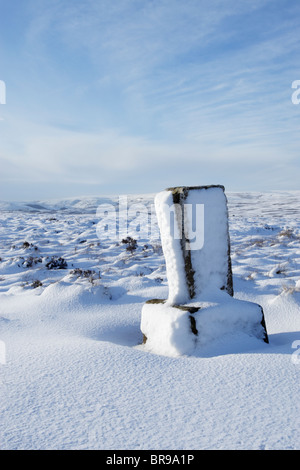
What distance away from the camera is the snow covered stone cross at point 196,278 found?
2.33 metres

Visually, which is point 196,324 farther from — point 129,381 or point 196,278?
point 129,381

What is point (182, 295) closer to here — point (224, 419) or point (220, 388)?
point (220, 388)

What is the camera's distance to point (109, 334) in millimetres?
2770

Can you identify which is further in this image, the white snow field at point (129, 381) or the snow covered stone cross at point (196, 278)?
the snow covered stone cross at point (196, 278)

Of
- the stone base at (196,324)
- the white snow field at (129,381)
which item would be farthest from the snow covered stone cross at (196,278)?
the white snow field at (129,381)

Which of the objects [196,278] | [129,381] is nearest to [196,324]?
[196,278]

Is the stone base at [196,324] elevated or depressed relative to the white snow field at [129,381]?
elevated

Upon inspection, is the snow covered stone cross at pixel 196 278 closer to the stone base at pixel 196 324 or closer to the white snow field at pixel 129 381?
the stone base at pixel 196 324

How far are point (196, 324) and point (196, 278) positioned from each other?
14.8 inches

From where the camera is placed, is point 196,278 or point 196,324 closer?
point 196,324

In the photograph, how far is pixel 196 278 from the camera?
2545 mm

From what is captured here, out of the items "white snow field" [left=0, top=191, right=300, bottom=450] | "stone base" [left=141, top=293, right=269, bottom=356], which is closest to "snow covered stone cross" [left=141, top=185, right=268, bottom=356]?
"stone base" [left=141, top=293, right=269, bottom=356]

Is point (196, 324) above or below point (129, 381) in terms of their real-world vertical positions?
above

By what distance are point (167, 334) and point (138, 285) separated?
6.00 ft
